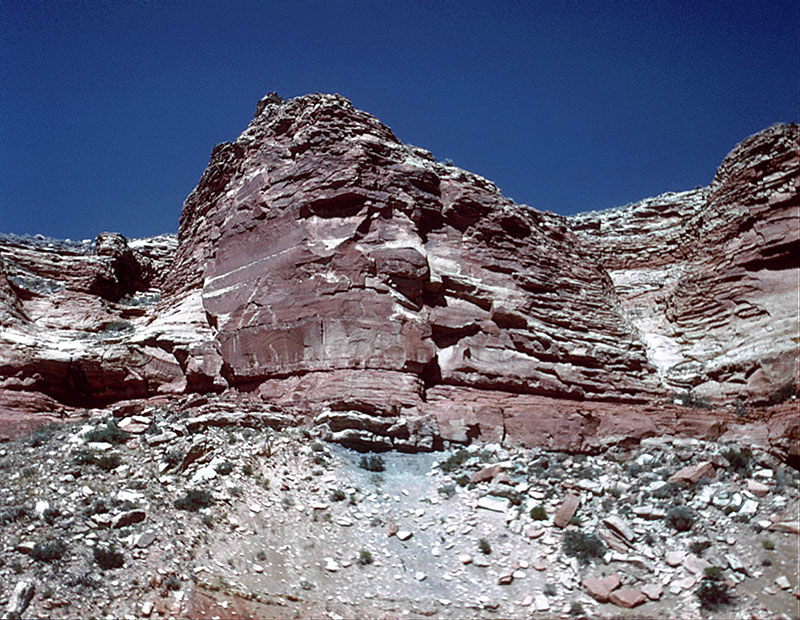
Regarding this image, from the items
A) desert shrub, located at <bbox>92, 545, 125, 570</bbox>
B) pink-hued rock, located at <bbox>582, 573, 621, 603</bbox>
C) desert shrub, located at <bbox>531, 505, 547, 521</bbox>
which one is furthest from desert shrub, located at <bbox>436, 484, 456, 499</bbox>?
desert shrub, located at <bbox>92, 545, 125, 570</bbox>

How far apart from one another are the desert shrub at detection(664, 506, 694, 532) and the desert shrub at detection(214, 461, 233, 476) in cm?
981

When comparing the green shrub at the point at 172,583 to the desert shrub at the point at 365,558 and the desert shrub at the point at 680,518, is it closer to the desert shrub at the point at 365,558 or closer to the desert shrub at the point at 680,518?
the desert shrub at the point at 365,558

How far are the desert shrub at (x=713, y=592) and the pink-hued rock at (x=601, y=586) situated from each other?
1.37 metres

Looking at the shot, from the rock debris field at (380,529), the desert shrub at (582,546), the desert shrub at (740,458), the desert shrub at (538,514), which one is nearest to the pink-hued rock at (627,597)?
the rock debris field at (380,529)

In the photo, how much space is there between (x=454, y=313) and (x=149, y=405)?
10.4m

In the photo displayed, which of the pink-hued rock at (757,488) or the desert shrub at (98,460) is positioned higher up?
the desert shrub at (98,460)

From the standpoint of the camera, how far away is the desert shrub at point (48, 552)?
9.77 meters

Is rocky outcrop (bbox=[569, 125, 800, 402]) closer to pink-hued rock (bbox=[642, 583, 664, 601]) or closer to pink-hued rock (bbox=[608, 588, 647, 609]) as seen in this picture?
pink-hued rock (bbox=[642, 583, 664, 601])

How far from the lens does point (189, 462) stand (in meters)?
13.6

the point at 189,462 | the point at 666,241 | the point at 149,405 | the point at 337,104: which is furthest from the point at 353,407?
the point at 666,241

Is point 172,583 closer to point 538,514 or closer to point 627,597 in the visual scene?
point 538,514

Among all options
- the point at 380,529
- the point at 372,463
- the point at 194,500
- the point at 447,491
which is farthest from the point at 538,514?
the point at 194,500

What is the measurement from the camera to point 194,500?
1205 centimetres

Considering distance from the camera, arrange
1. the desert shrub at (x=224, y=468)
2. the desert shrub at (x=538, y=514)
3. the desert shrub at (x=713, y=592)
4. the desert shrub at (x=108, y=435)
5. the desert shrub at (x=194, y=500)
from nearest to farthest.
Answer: the desert shrub at (x=713, y=592)
the desert shrub at (x=194, y=500)
the desert shrub at (x=538, y=514)
the desert shrub at (x=224, y=468)
the desert shrub at (x=108, y=435)
